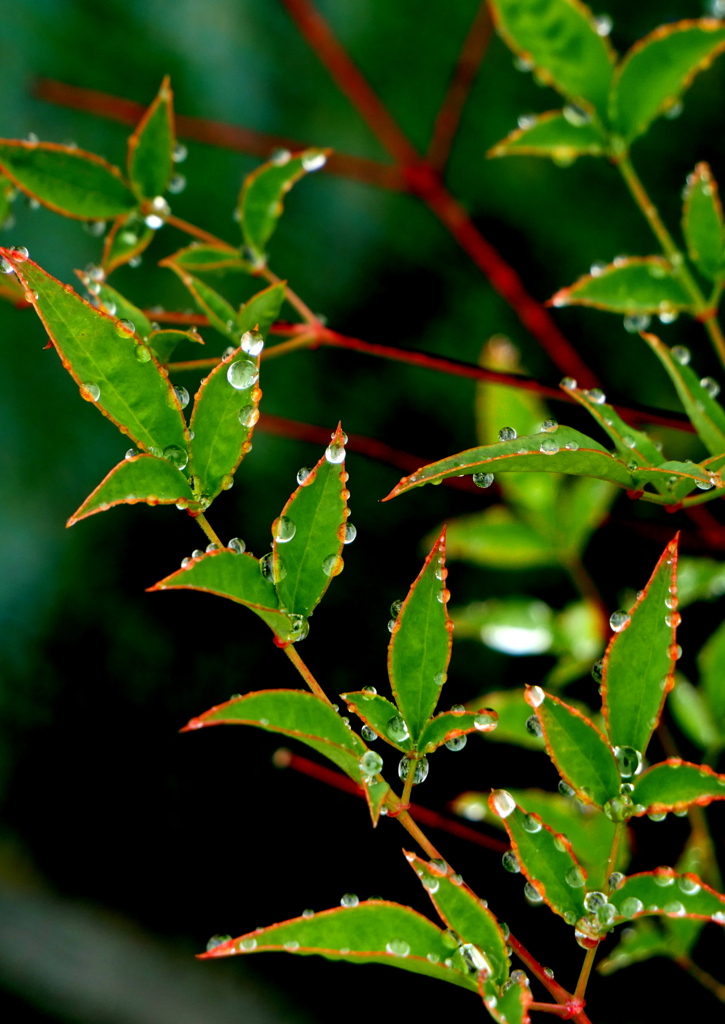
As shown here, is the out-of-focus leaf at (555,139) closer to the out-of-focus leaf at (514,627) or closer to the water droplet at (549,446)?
the water droplet at (549,446)

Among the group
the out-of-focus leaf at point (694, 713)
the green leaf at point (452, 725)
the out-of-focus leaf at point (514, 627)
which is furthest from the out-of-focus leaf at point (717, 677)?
the green leaf at point (452, 725)

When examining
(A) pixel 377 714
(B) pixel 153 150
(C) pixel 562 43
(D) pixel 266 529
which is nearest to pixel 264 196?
(B) pixel 153 150

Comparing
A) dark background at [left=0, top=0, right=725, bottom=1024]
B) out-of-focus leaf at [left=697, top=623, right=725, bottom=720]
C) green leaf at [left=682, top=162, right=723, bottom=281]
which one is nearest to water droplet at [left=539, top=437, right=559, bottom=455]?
green leaf at [left=682, top=162, right=723, bottom=281]

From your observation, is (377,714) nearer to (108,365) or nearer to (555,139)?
(108,365)

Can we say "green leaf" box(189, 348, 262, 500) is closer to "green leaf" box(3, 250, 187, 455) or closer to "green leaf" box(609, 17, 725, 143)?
"green leaf" box(3, 250, 187, 455)

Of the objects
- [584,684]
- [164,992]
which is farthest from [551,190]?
[164,992]

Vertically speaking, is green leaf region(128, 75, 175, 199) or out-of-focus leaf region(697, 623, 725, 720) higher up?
green leaf region(128, 75, 175, 199)
